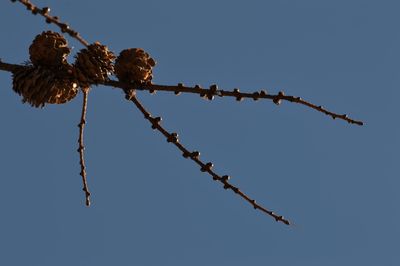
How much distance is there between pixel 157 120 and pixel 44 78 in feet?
1.98

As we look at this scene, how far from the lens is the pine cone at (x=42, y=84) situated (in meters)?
3.35

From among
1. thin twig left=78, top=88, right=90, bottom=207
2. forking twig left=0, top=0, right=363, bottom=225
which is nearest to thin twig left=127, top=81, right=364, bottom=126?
forking twig left=0, top=0, right=363, bottom=225

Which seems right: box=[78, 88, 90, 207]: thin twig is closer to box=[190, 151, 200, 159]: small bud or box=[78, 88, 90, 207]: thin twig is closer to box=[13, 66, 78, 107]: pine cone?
box=[13, 66, 78, 107]: pine cone

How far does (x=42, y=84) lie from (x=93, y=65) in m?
0.27

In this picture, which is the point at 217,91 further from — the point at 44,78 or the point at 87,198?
the point at 87,198

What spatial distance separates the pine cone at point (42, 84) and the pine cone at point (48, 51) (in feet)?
0.18

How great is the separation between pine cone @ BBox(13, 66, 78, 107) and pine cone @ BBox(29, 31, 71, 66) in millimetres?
53

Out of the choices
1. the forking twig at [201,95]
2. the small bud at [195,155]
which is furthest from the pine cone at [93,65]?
the small bud at [195,155]

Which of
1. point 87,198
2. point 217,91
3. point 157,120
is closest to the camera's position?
point 217,91

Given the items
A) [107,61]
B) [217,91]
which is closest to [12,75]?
[107,61]

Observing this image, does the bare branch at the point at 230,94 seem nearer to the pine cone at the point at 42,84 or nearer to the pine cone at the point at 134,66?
the pine cone at the point at 134,66

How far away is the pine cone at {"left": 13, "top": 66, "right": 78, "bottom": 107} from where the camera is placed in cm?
335

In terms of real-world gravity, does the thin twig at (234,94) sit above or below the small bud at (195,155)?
above

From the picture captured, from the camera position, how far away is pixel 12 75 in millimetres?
3475
